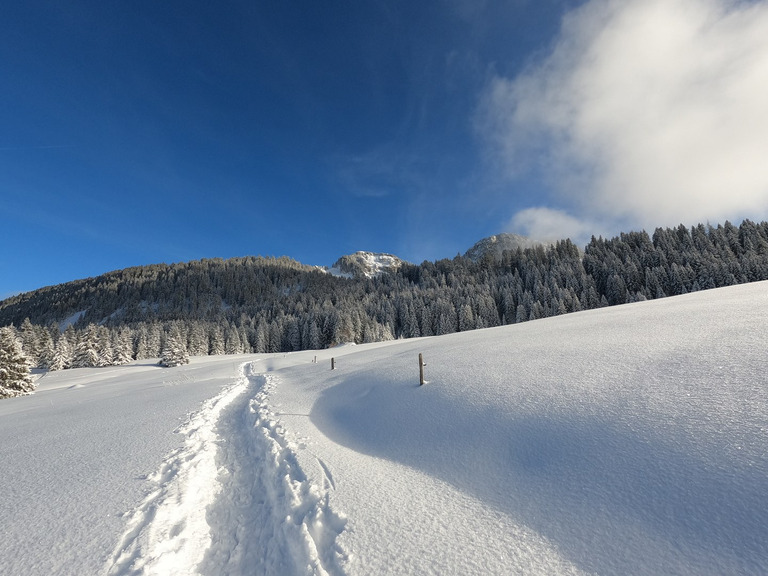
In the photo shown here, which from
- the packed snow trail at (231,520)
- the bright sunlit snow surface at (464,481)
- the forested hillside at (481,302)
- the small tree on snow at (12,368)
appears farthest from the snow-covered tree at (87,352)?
the packed snow trail at (231,520)

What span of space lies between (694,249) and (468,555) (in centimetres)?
12756

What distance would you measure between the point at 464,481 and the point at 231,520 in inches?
157

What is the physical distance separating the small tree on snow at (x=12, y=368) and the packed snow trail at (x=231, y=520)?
3724 centimetres

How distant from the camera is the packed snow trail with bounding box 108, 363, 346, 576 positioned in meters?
4.09

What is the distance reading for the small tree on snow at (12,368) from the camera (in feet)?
97.2

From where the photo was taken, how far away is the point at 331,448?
800 centimetres

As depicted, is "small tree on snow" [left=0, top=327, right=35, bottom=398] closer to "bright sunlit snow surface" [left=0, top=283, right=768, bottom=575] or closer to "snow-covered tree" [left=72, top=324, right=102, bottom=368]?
"bright sunlit snow surface" [left=0, top=283, right=768, bottom=575]

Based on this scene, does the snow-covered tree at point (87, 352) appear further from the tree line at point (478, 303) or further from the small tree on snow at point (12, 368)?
the small tree on snow at point (12, 368)

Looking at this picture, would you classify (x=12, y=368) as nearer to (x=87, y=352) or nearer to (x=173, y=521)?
(x=87, y=352)

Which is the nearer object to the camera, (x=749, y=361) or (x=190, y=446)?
(x=749, y=361)

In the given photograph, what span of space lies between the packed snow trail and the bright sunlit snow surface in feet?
0.10

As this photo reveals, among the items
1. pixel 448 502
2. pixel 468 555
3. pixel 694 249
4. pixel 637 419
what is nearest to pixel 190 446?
pixel 448 502

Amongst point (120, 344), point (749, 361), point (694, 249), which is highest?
point (694, 249)

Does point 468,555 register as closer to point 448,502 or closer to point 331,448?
point 448,502
